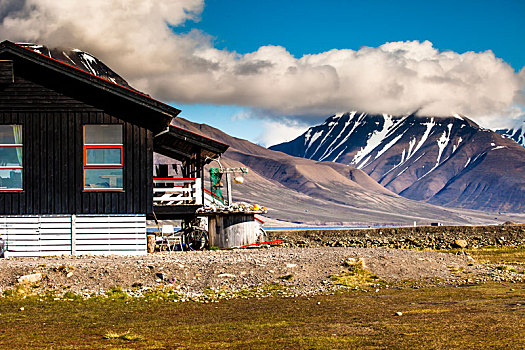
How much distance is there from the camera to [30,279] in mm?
20125

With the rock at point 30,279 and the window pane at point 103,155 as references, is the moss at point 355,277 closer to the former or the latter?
the rock at point 30,279

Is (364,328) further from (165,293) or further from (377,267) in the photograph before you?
(377,267)

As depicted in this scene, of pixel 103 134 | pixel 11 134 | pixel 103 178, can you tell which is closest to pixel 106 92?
pixel 103 134

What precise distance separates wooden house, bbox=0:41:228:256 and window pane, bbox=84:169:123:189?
1.7 inches

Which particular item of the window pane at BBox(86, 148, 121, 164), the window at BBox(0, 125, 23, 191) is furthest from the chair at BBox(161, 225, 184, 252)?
the window at BBox(0, 125, 23, 191)

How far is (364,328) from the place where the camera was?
13.2 metres

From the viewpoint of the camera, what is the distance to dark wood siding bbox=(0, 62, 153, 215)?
28.9 m

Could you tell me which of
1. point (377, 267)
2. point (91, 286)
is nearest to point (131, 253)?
point (91, 286)

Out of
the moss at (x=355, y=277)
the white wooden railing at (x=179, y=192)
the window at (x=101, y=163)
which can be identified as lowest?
the moss at (x=355, y=277)

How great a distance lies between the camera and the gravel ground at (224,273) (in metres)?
20.2

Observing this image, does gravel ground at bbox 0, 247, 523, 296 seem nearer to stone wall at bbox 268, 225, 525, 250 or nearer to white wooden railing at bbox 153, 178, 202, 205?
white wooden railing at bbox 153, 178, 202, 205

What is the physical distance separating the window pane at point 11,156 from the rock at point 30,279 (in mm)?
10099

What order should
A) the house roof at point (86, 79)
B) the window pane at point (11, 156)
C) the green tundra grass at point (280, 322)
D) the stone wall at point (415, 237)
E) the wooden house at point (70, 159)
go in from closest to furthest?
the green tundra grass at point (280, 322) → the house roof at point (86, 79) → the wooden house at point (70, 159) → the window pane at point (11, 156) → the stone wall at point (415, 237)

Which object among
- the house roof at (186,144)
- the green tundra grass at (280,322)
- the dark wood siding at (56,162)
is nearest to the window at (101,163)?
the dark wood siding at (56,162)
